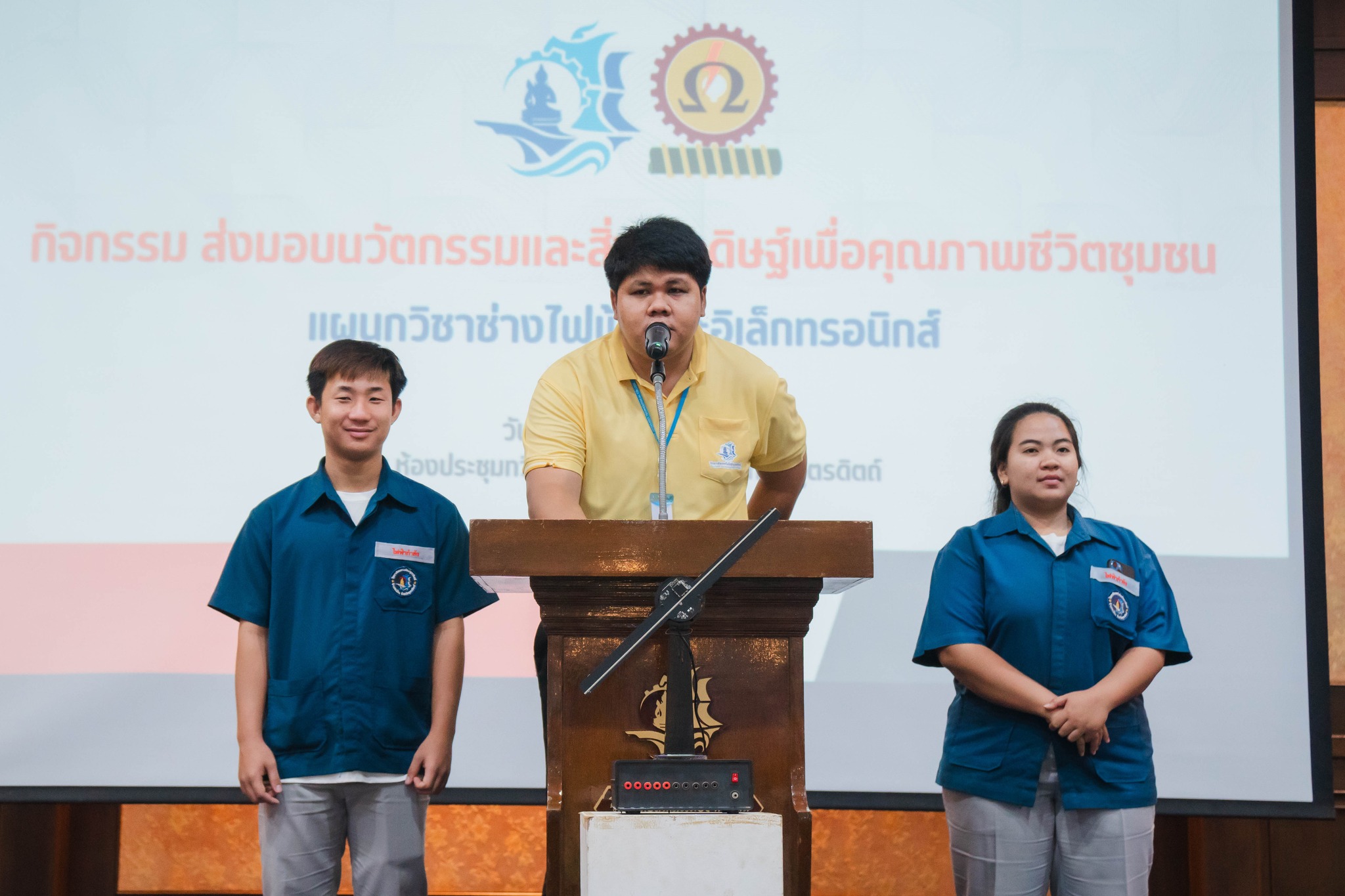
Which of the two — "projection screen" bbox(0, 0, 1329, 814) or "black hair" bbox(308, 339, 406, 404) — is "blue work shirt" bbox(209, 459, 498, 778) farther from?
"projection screen" bbox(0, 0, 1329, 814)

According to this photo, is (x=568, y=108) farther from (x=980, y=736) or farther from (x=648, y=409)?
(x=980, y=736)

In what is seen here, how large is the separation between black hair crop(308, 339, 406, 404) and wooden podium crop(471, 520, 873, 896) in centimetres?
90

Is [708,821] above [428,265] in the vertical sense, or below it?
below

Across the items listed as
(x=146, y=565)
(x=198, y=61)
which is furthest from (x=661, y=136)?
(x=146, y=565)

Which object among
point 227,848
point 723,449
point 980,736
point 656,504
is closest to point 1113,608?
point 980,736

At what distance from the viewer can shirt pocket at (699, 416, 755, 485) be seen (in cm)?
193

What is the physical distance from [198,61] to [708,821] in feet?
8.63

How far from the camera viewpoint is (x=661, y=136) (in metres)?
3.11

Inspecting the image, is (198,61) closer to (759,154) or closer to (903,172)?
(759,154)

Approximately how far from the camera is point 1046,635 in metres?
2.22

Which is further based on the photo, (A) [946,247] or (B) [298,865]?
(A) [946,247]

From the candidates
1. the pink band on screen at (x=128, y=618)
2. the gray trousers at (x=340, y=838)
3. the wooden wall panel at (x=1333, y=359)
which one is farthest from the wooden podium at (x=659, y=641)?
the wooden wall panel at (x=1333, y=359)

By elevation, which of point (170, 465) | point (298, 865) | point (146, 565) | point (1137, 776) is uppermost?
point (170, 465)

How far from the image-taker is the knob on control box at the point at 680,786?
139 cm
